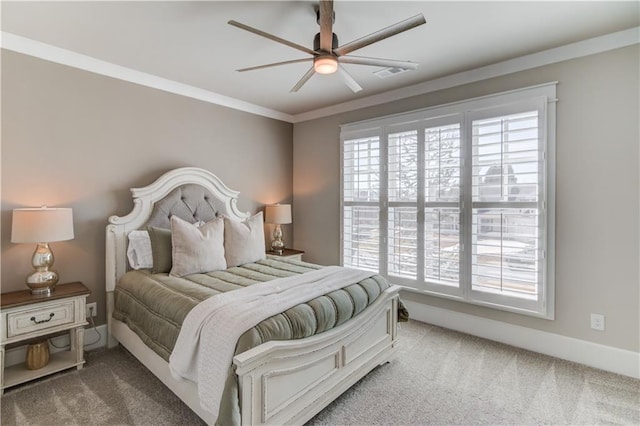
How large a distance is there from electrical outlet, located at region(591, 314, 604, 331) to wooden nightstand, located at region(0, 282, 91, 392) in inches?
163

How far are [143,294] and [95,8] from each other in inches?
79.7

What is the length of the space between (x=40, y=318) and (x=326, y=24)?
113 inches

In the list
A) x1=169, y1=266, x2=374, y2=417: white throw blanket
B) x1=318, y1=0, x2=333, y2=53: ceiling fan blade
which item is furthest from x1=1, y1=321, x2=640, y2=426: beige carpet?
x1=318, y1=0, x2=333, y2=53: ceiling fan blade

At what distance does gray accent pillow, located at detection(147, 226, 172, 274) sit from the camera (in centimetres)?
278

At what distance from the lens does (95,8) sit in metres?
2.12

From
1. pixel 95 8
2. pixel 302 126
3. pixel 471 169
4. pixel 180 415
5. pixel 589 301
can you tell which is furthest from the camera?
pixel 302 126

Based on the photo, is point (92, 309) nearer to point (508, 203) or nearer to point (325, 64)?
point (325, 64)

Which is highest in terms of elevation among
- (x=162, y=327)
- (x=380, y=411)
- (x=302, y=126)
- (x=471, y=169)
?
(x=302, y=126)

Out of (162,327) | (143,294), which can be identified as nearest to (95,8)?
(143,294)

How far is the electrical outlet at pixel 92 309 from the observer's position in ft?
9.53

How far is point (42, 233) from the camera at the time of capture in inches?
90.5

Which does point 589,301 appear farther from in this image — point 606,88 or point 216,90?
point 216,90

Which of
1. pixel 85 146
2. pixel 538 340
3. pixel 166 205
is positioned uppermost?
pixel 85 146

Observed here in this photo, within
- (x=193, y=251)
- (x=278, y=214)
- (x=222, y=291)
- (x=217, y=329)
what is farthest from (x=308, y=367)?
(x=278, y=214)
